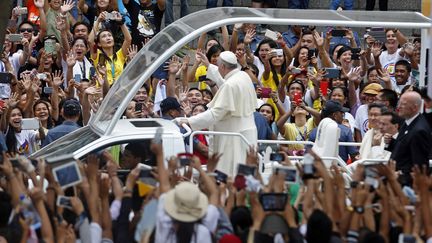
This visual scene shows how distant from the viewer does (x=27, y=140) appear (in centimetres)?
1577

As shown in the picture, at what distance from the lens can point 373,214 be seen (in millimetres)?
10305

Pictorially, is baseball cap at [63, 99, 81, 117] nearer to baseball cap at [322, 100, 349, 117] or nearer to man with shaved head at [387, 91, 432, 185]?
baseball cap at [322, 100, 349, 117]

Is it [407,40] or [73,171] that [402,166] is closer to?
[73,171]

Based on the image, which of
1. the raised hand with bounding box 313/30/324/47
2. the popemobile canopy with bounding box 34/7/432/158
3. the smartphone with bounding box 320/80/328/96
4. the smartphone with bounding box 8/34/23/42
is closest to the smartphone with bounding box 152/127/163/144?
the popemobile canopy with bounding box 34/7/432/158

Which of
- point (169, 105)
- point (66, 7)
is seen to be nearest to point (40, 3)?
point (66, 7)

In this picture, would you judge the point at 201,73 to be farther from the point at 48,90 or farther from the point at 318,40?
the point at 48,90

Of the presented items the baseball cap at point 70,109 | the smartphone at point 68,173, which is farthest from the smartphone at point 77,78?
the smartphone at point 68,173

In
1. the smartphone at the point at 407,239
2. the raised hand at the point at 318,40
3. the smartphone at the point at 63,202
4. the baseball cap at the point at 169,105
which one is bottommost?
the smartphone at the point at 407,239

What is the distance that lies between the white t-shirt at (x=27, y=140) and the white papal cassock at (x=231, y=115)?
8.40ft

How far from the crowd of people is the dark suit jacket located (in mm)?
13

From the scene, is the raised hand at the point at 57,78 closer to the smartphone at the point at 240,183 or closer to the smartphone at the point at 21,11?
the smartphone at the point at 21,11

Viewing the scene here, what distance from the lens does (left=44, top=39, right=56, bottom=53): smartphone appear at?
18031 millimetres

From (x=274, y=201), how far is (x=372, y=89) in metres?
7.26

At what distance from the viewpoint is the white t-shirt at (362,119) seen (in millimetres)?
16672
